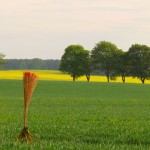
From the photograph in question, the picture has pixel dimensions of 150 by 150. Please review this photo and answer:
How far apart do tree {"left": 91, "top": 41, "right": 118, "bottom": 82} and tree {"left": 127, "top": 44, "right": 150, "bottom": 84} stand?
439 cm

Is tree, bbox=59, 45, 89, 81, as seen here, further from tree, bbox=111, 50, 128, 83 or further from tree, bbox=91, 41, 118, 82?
tree, bbox=111, 50, 128, 83

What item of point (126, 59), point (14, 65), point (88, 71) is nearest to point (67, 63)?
point (88, 71)

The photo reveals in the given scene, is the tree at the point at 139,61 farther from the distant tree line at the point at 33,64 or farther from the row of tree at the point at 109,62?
the distant tree line at the point at 33,64

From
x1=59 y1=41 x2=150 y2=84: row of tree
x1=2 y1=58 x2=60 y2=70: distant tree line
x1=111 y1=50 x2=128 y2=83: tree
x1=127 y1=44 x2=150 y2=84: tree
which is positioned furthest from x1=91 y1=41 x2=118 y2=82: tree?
x1=2 y1=58 x2=60 y2=70: distant tree line

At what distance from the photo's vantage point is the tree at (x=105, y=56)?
122 meters

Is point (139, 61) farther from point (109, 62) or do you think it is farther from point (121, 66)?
point (109, 62)

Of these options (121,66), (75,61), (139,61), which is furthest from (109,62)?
(75,61)

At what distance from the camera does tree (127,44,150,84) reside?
11800cm

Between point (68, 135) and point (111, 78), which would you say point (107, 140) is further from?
point (111, 78)

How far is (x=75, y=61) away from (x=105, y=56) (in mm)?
7479

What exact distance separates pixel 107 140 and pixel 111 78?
10888 centimetres

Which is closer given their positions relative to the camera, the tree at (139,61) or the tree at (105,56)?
the tree at (139,61)

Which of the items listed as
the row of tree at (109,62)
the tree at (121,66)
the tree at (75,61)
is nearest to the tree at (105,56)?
the row of tree at (109,62)

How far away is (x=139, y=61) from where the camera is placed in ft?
397
